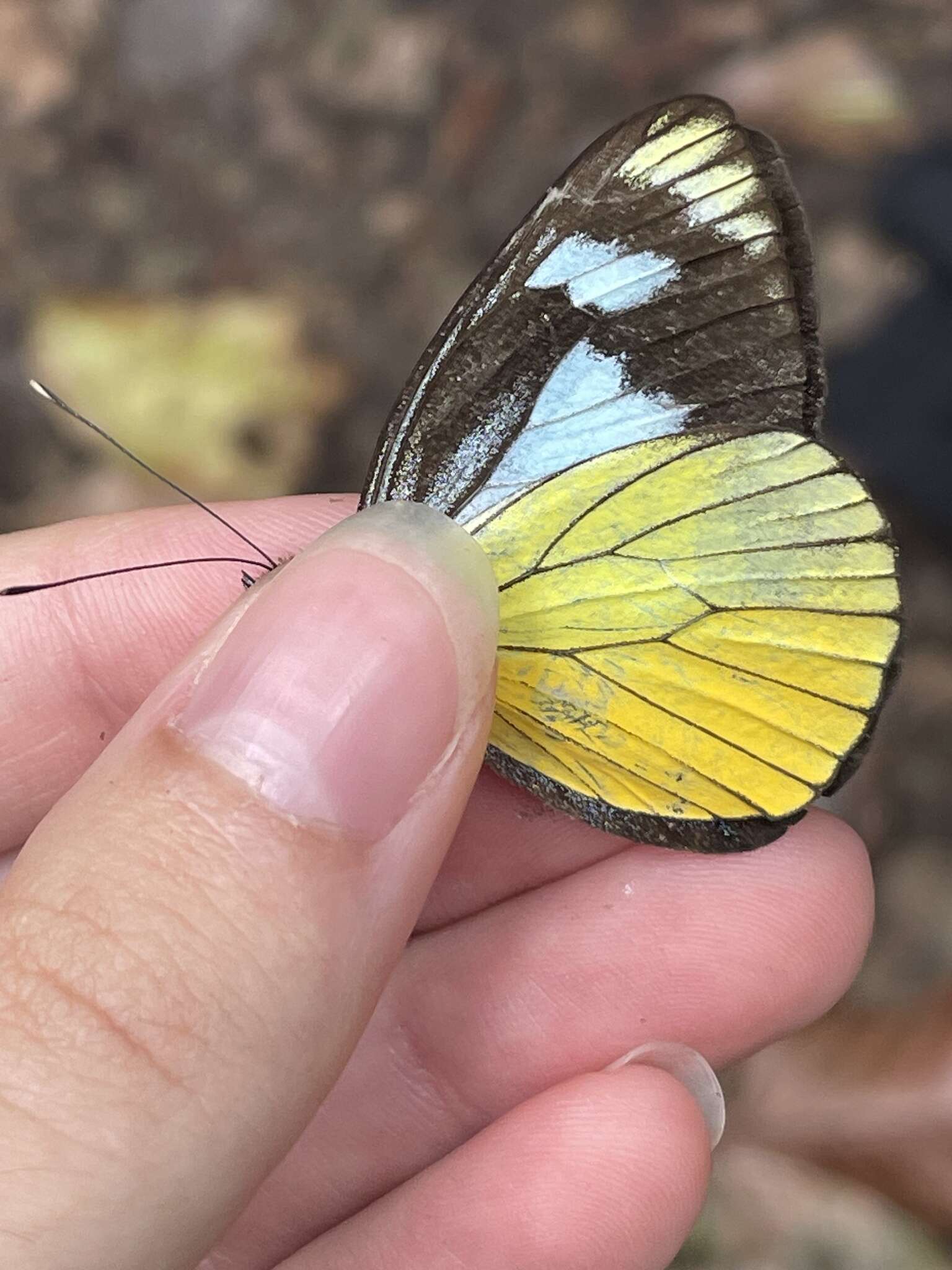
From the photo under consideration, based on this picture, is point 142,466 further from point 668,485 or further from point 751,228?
point 751,228

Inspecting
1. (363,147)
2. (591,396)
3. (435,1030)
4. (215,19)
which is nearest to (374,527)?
(591,396)

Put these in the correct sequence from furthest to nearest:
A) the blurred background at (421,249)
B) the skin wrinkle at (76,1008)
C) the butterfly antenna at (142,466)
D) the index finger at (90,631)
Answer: the blurred background at (421,249), the index finger at (90,631), the butterfly antenna at (142,466), the skin wrinkle at (76,1008)

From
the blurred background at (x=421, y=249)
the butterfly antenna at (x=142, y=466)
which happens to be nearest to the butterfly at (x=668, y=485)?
the butterfly antenna at (x=142, y=466)

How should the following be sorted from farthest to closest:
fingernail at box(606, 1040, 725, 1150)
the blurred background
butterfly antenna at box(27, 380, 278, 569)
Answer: the blurred background < fingernail at box(606, 1040, 725, 1150) < butterfly antenna at box(27, 380, 278, 569)

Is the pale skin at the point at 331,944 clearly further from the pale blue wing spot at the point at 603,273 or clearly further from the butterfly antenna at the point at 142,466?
the pale blue wing spot at the point at 603,273

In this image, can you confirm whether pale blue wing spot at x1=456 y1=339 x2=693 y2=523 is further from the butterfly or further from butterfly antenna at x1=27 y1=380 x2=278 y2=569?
butterfly antenna at x1=27 y1=380 x2=278 y2=569

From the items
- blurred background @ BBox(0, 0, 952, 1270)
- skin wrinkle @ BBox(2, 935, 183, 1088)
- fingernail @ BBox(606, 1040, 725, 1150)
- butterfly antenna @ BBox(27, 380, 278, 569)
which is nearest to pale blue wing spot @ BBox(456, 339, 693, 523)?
butterfly antenna @ BBox(27, 380, 278, 569)

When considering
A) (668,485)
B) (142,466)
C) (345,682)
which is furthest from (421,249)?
(345,682)
